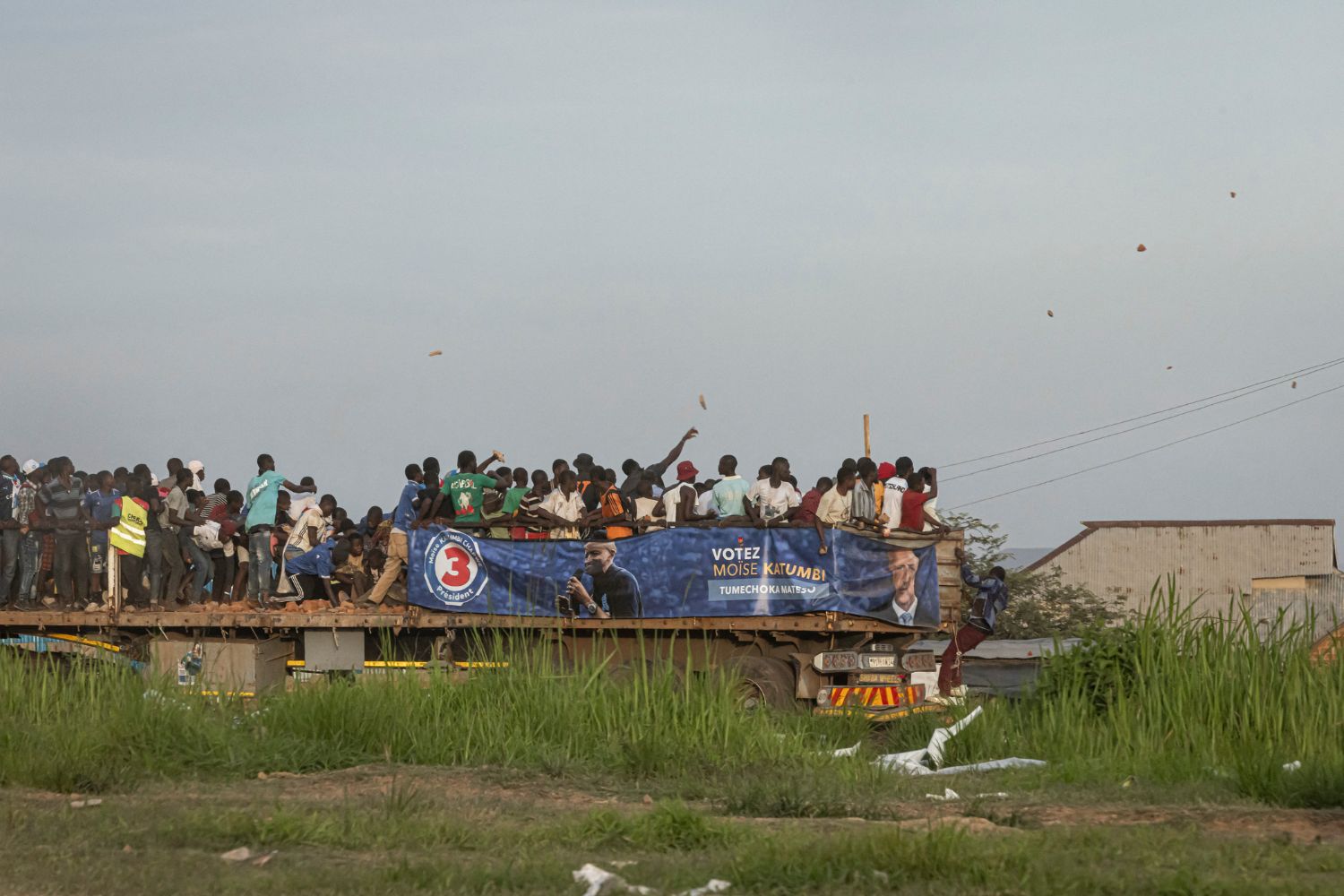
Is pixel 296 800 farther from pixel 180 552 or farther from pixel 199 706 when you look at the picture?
pixel 180 552

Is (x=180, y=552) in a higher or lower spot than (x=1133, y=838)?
higher

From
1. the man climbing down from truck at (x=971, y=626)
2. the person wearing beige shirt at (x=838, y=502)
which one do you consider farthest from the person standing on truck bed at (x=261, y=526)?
the man climbing down from truck at (x=971, y=626)

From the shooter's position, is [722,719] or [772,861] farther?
[722,719]

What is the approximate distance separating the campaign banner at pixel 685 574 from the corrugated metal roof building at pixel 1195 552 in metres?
29.4

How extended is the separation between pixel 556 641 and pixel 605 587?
73cm

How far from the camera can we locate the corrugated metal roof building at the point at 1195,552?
4162cm

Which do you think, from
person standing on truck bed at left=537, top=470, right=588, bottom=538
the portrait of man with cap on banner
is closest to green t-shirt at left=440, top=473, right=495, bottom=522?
person standing on truck bed at left=537, top=470, right=588, bottom=538

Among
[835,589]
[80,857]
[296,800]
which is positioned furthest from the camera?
[835,589]

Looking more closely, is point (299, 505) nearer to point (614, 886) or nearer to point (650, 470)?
point (650, 470)

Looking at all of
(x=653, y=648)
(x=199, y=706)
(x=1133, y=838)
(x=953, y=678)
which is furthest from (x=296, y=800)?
(x=953, y=678)

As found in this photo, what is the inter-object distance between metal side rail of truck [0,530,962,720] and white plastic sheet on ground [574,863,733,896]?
638 cm

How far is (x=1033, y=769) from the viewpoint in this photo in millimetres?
9164

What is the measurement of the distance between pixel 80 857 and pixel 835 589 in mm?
7994

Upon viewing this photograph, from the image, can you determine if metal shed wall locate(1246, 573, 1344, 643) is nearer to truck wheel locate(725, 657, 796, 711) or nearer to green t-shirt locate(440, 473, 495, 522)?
truck wheel locate(725, 657, 796, 711)
